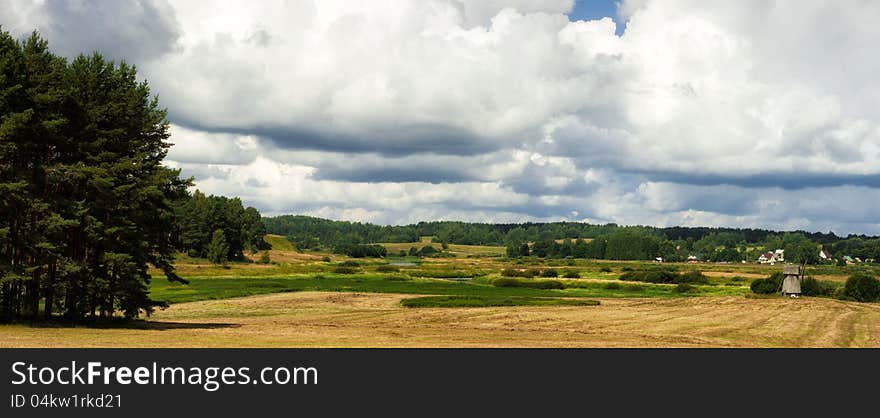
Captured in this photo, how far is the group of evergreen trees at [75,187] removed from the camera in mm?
39688

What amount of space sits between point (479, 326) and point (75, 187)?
28436 mm

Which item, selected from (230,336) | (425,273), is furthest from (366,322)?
(425,273)

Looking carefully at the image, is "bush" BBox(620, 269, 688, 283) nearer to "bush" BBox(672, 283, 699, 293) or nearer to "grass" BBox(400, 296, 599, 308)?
"bush" BBox(672, 283, 699, 293)

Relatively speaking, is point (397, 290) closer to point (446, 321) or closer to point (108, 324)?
point (446, 321)

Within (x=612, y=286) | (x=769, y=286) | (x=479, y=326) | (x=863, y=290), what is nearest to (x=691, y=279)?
(x=612, y=286)

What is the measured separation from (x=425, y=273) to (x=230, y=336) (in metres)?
120

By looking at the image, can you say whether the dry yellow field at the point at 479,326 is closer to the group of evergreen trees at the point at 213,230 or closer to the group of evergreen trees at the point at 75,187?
the group of evergreen trees at the point at 75,187

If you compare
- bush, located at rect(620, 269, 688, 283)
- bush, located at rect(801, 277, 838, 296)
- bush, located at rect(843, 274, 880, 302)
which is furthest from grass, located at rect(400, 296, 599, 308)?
→ bush, located at rect(620, 269, 688, 283)

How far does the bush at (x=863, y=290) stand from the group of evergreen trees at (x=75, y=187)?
81532mm

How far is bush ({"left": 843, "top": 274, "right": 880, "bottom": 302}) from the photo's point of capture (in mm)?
91569

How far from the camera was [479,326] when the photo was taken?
55.0 m

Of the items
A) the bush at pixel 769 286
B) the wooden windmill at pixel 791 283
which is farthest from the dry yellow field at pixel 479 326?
the bush at pixel 769 286

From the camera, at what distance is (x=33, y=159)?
42438 millimetres

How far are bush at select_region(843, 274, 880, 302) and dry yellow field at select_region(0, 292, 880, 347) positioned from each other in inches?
319
